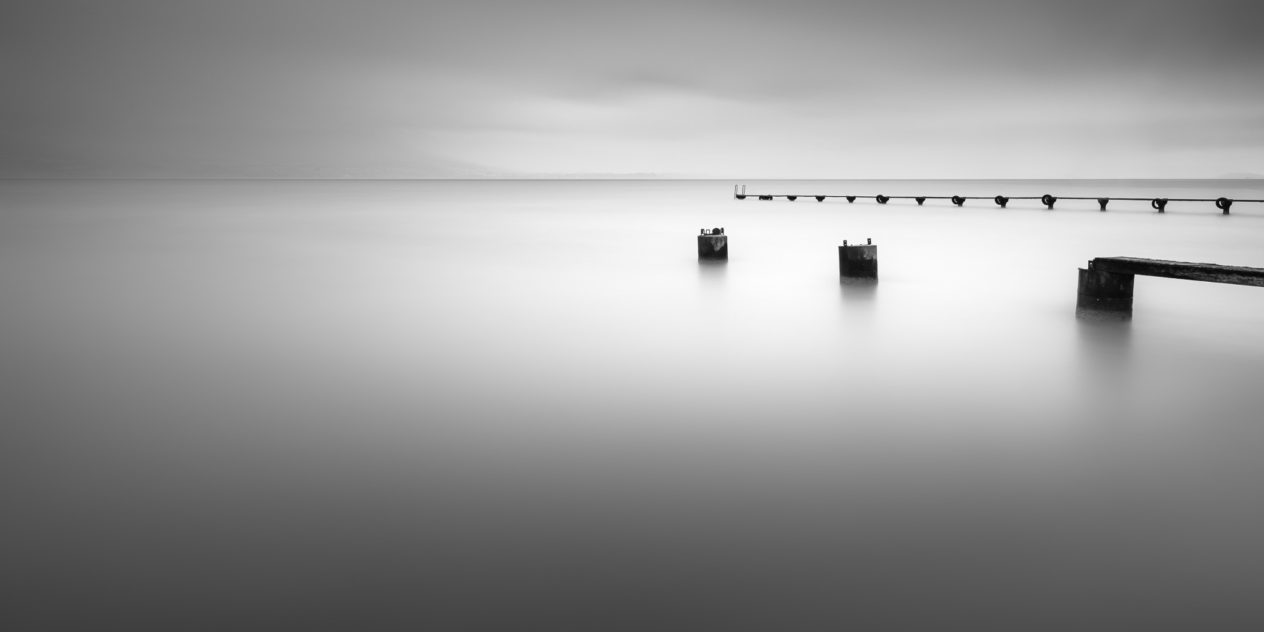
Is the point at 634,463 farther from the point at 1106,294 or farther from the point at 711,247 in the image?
the point at 711,247

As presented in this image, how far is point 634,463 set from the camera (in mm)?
4113

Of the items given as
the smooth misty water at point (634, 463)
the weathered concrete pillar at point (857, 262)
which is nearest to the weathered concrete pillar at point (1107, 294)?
the smooth misty water at point (634, 463)

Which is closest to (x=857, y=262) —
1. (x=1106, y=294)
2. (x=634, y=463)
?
(x=1106, y=294)

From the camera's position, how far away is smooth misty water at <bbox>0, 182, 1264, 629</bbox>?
9.13ft

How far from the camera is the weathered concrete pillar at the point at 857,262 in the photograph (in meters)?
10.9

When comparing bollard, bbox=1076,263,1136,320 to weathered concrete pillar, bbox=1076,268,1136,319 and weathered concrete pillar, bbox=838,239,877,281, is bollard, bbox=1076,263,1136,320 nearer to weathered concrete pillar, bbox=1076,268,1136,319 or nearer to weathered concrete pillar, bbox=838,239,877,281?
weathered concrete pillar, bbox=1076,268,1136,319

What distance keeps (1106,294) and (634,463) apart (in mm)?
6026

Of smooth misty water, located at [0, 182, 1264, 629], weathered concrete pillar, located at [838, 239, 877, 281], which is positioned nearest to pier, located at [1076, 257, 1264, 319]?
smooth misty water, located at [0, 182, 1264, 629]

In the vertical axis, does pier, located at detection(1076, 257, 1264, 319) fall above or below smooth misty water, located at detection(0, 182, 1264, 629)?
above

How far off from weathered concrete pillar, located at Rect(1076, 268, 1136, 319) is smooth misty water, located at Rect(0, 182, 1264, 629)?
0.77 ft

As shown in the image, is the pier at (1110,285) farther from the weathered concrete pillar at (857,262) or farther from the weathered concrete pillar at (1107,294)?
the weathered concrete pillar at (857,262)

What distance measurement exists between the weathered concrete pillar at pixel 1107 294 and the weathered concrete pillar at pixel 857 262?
10.7ft

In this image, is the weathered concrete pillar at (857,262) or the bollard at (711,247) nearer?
the weathered concrete pillar at (857,262)

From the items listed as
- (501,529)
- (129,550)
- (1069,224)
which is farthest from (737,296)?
(1069,224)
